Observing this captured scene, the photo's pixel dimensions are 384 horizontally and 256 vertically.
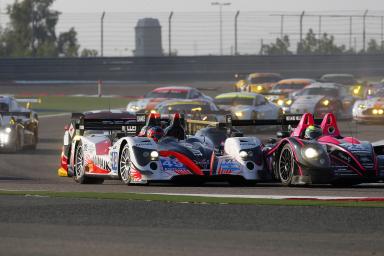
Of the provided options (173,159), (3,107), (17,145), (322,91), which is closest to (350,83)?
(322,91)

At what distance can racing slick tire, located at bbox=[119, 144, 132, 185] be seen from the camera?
57.1 ft

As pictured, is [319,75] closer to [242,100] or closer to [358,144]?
[242,100]

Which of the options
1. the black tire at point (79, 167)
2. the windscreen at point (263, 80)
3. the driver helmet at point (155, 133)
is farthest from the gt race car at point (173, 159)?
the windscreen at point (263, 80)

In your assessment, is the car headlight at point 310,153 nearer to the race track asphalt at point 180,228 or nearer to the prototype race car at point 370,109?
the race track asphalt at point 180,228

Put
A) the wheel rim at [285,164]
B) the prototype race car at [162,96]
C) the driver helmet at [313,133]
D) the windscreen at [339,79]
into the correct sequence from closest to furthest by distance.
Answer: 1. the wheel rim at [285,164]
2. the driver helmet at [313,133]
3. the prototype race car at [162,96]
4. the windscreen at [339,79]

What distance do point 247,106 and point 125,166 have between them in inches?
672

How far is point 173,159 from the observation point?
17.1m

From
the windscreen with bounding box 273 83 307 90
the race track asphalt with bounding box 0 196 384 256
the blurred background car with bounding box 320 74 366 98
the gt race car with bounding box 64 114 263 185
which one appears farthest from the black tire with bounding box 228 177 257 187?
the windscreen with bounding box 273 83 307 90

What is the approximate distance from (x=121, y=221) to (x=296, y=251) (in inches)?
92.8

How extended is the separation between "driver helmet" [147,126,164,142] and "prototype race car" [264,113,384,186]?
1.81 m

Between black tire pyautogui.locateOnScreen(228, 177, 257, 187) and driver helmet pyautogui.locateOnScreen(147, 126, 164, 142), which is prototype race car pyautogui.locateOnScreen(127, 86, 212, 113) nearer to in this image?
driver helmet pyautogui.locateOnScreen(147, 126, 164, 142)

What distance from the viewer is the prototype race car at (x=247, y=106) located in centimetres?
3406

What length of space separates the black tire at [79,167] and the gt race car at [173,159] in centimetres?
28

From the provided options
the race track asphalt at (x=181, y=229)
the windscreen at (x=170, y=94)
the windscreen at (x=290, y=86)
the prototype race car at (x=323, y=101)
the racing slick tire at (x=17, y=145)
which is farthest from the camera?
the windscreen at (x=290, y=86)
